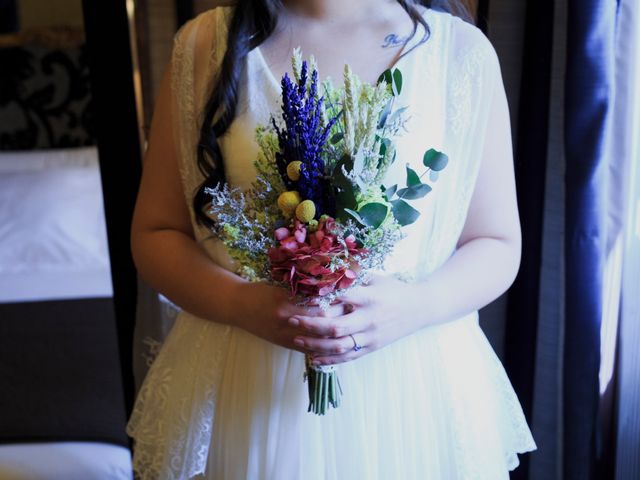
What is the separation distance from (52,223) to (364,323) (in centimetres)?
210

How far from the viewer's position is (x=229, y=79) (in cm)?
100

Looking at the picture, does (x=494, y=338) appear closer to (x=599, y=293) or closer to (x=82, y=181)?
(x=599, y=293)

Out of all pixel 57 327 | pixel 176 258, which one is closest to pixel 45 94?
pixel 57 327

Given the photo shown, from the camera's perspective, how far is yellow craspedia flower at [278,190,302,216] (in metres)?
0.74

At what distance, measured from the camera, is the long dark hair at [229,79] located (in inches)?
39.4

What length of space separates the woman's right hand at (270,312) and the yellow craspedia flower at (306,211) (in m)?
0.13

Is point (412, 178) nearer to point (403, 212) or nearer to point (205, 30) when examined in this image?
point (403, 212)

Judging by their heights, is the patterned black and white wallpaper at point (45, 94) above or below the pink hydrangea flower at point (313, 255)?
below

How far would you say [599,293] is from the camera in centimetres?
115

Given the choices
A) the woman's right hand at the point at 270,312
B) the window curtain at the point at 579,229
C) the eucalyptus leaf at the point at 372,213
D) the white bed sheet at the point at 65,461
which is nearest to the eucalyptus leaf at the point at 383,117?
the eucalyptus leaf at the point at 372,213

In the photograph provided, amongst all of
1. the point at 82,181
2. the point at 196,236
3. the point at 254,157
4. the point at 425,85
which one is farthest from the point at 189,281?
the point at 82,181

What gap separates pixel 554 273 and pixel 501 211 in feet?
1.45

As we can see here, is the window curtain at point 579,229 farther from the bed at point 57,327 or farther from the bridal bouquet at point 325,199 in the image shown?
the bed at point 57,327

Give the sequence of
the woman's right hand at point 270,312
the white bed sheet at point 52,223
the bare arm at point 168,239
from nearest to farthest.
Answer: the woman's right hand at point 270,312, the bare arm at point 168,239, the white bed sheet at point 52,223
